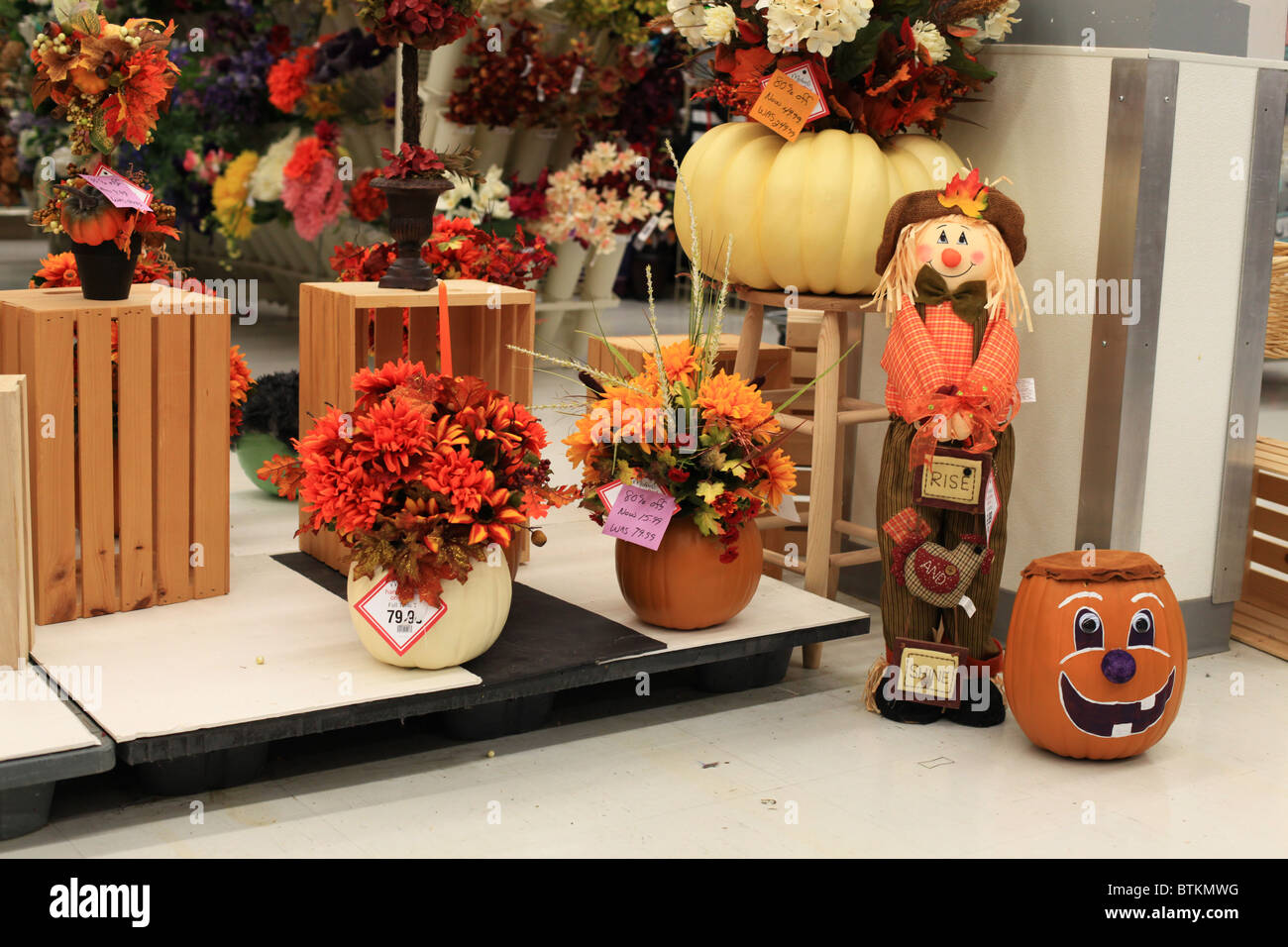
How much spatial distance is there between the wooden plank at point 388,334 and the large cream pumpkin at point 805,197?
2.36 ft

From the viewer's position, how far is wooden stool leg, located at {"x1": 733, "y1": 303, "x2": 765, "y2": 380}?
368cm

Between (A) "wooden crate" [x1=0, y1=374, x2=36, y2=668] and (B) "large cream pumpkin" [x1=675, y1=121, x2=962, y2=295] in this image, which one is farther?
(B) "large cream pumpkin" [x1=675, y1=121, x2=962, y2=295]

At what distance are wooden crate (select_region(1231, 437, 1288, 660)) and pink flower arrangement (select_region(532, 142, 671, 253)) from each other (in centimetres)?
330

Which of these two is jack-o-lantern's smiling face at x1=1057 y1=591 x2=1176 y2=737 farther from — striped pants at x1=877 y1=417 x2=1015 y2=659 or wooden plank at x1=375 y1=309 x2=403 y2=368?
wooden plank at x1=375 y1=309 x2=403 y2=368

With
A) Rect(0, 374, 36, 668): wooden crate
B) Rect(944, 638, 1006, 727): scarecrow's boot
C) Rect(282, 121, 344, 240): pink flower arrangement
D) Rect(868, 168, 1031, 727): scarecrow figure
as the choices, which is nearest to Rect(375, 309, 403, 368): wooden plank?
Rect(0, 374, 36, 668): wooden crate

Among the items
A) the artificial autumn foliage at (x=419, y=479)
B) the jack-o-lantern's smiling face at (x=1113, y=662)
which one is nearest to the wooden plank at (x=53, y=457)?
the artificial autumn foliage at (x=419, y=479)

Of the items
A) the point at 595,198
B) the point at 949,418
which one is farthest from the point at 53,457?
the point at 595,198

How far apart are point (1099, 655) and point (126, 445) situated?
1.91 metres

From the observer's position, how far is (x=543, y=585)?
3.40m

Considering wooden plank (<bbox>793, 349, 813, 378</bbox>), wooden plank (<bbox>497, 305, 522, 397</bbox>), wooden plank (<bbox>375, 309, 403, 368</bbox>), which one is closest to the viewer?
wooden plank (<bbox>497, 305, 522, 397</bbox>)

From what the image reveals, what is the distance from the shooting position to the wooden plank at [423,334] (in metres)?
3.68

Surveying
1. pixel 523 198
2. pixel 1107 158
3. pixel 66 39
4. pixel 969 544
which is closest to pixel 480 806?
pixel 969 544

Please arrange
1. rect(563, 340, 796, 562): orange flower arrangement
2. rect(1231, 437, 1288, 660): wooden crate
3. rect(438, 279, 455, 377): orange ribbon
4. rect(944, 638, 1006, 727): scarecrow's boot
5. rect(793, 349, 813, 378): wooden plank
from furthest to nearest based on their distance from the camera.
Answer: rect(793, 349, 813, 378): wooden plank → rect(1231, 437, 1288, 660): wooden crate → rect(944, 638, 1006, 727): scarecrow's boot → rect(563, 340, 796, 562): orange flower arrangement → rect(438, 279, 455, 377): orange ribbon

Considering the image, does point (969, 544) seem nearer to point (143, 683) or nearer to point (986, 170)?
point (986, 170)
